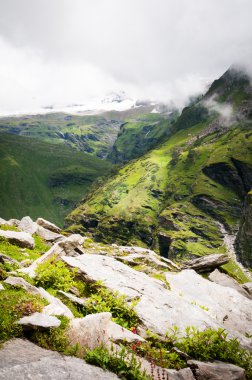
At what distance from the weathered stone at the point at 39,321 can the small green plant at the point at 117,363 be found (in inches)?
76.6

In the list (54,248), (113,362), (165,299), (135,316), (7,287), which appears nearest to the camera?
(113,362)

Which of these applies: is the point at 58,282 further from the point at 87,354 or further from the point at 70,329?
the point at 87,354

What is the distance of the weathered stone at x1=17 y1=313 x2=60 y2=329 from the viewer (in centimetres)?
1316

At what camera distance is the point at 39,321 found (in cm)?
1349

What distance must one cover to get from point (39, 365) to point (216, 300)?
70.0 ft

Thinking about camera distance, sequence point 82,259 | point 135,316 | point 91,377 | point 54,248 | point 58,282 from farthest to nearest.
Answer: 1. point 54,248
2. point 82,259
3. point 58,282
4. point 135,316
5. point 91,377

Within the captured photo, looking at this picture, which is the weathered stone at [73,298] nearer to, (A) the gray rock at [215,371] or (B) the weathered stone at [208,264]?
(A) the gray rock at [215,371]

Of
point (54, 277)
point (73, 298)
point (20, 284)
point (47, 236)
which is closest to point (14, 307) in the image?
point (20, 284)

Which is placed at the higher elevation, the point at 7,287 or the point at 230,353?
the point at 7,287

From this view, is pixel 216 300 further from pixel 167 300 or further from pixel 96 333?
pixel 96 333

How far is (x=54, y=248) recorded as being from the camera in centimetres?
2711

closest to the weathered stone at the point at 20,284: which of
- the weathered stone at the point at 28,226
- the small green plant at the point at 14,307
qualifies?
the small green plant at the point at 14,307

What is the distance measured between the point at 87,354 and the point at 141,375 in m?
2.21

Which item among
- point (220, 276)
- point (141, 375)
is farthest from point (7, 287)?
point (220, 276)
